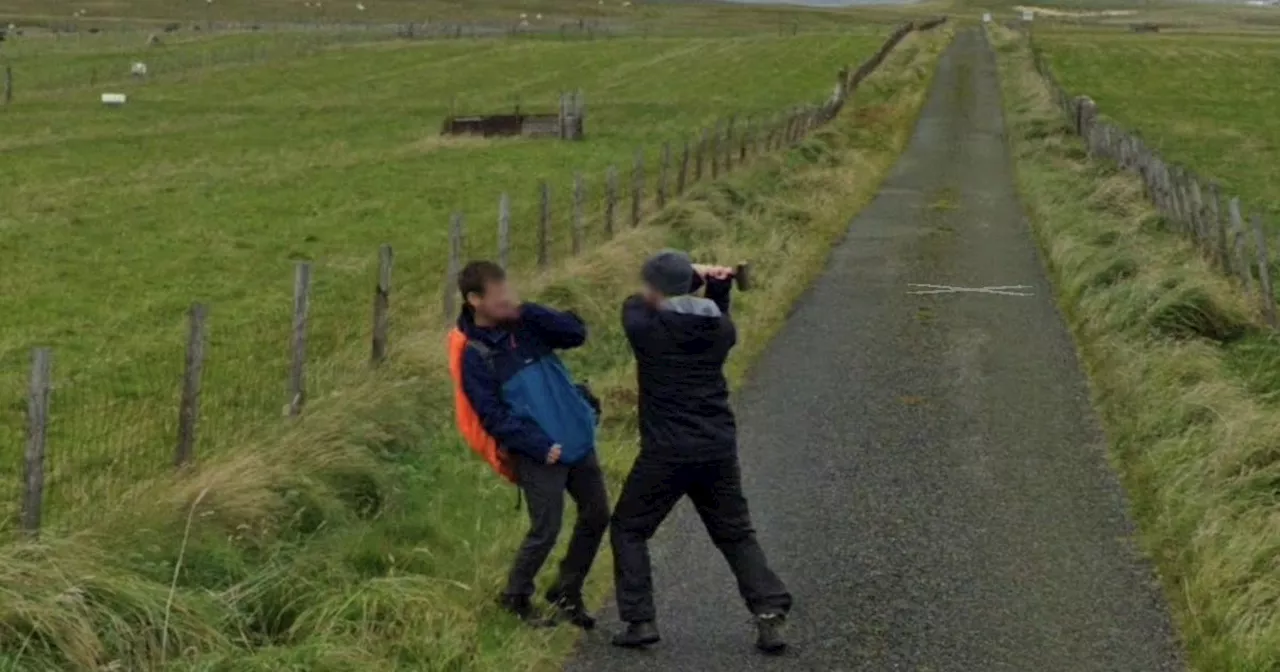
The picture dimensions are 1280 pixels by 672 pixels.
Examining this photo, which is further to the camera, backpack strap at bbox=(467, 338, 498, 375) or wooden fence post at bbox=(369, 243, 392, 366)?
wooden fence post at bbox=(369, 243, 392, 366)

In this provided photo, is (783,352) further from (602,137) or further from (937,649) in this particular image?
(602,137)

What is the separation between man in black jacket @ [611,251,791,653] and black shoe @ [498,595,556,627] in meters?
0.36

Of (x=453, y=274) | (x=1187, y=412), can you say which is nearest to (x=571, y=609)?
(x=1187, y=412)

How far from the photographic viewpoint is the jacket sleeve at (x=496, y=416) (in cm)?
686

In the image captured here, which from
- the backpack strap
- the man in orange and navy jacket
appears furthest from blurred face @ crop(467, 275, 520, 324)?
the backpack strap

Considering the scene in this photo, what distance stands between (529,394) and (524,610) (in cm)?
107

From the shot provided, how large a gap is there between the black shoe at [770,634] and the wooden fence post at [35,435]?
3204 mm

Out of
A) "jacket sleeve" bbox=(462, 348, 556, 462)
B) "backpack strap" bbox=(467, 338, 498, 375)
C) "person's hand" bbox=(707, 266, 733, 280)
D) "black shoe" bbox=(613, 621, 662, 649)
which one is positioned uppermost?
"person's hand" bbox=(707, 266, 733, 280)

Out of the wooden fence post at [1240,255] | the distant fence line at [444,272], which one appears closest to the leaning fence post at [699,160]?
the distant fence line at [444,272]

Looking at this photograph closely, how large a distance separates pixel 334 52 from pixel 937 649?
235ft

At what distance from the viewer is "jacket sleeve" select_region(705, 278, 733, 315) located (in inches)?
277

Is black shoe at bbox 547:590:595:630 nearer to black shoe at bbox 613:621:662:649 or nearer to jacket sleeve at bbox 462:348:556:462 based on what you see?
black shoe at bbox 613:621:662:649

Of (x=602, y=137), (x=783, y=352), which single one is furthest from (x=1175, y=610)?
(x=602, y=137)

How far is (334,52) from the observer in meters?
75.2
